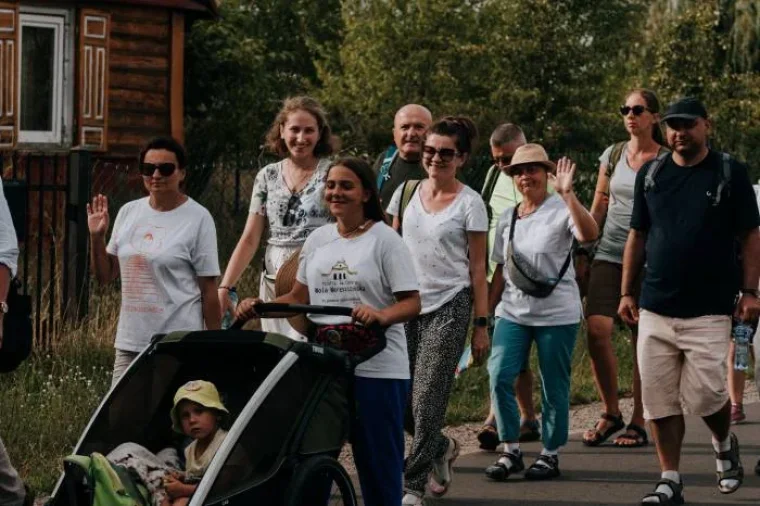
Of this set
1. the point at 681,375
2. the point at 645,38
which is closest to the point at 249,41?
the point at 645,38

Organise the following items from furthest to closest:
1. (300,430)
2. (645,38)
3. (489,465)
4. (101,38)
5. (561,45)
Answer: (645,38) → (561,45) → (101,38) → (489,465) → (300,430)

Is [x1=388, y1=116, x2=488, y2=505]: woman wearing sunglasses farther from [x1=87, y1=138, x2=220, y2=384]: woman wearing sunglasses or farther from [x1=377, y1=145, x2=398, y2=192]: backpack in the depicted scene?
[x1=87, y1=138, x2=220, y2=384]: woman wearing sunglasses

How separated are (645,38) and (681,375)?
28285 mm

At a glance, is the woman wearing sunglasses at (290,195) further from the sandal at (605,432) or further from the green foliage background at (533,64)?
the green foliage background at (533,64)

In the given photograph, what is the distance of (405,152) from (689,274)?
171cm

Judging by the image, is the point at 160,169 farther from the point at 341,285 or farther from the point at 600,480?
the point at 600,480

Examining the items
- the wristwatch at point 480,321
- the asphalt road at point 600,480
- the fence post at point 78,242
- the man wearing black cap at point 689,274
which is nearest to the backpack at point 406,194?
the wristwatch at point 480,321

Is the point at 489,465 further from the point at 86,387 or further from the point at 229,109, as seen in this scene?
the point at 229,109

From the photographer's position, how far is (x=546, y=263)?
28.9ft

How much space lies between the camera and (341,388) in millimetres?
6355

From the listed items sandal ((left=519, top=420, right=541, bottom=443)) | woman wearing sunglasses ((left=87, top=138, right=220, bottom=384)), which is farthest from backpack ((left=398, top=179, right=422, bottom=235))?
sandal ((left=519, top=420, right=541, bottom=443))

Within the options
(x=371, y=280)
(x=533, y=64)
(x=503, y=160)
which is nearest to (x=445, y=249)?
(x=371, y=280)

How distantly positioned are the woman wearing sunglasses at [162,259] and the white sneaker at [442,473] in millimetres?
1339

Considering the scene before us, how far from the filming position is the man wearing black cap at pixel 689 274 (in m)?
7.91
